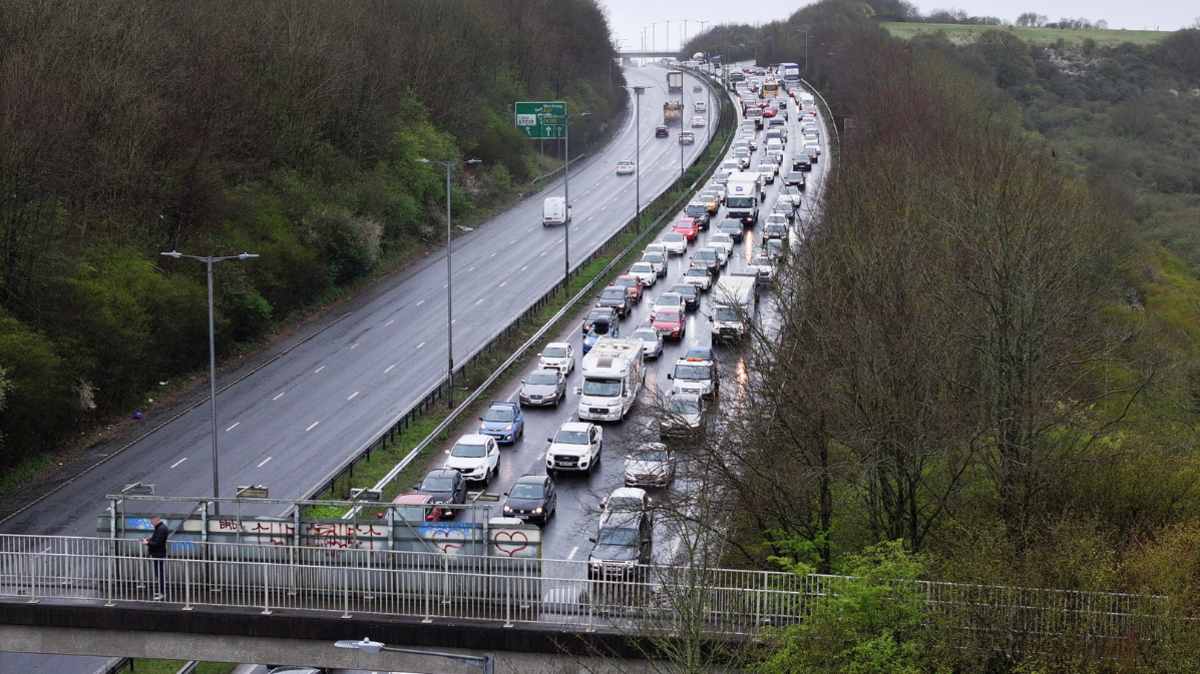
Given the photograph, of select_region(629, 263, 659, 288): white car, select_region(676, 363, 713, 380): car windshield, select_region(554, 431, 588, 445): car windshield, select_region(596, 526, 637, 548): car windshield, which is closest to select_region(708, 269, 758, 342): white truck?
select_region(676, 363, 713, 380): car windshield

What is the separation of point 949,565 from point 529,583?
7.28m

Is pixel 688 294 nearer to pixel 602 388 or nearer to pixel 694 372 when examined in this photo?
pixel 694 372

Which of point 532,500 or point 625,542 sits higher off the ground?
point 625,542

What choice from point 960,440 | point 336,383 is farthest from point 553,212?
point 960,440

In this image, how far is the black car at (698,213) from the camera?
261 feet

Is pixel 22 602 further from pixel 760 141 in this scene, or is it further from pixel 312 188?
pixel 760 141

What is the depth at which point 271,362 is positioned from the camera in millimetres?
52094

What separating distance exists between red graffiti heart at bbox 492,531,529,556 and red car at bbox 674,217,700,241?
51.8 meters

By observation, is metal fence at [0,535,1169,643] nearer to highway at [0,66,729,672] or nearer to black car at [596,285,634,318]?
highway at [0,66,729,672]

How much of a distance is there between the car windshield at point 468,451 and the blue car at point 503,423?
264 cm

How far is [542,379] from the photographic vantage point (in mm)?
46531

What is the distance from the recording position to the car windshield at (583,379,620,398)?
143ft

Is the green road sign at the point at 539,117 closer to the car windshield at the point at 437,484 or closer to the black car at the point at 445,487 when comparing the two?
the black car at the point at 445,487

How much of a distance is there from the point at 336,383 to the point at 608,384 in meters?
11.4
